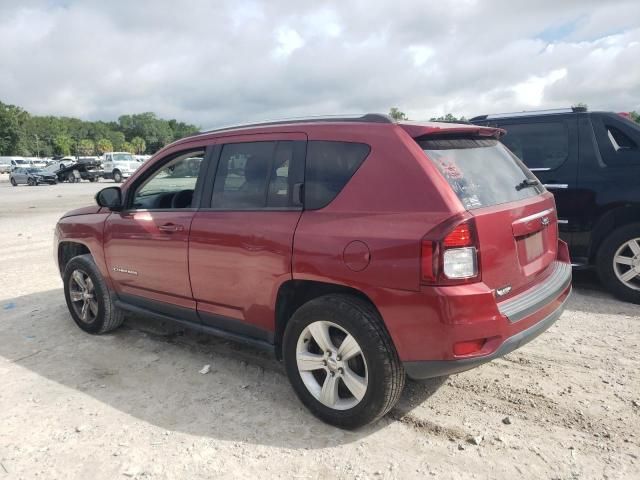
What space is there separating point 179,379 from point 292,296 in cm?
122

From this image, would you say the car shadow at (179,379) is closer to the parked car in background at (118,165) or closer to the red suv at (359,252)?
the red suv at (359,252)

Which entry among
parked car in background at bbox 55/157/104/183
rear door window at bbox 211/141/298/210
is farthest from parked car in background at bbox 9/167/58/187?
rear door window at bbox 211/141/298/210

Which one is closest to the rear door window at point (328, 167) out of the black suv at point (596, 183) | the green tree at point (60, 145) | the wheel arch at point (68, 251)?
the wheel arch at point (68, 251)

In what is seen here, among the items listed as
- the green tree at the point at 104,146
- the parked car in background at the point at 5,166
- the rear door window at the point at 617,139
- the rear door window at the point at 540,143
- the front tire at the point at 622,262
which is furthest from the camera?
the green tree at the point at 104,146

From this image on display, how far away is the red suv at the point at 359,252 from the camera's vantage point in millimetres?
2592

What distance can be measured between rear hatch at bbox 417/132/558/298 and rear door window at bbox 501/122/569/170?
2.44 meters

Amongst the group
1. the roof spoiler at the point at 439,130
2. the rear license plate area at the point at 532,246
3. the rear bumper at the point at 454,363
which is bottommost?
the rear bumper at the point at 454,363

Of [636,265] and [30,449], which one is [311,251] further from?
[636,265]

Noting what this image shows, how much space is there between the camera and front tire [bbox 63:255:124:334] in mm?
4574

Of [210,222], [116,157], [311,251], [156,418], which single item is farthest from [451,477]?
[116,157]

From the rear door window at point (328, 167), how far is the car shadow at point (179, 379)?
1.36 m

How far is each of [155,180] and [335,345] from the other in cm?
230

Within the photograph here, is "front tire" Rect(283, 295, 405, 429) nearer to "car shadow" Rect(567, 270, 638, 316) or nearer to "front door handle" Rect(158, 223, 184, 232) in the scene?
"front door handle" Rect(158, 223, 184, 232)

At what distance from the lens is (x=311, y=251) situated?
2.92m
